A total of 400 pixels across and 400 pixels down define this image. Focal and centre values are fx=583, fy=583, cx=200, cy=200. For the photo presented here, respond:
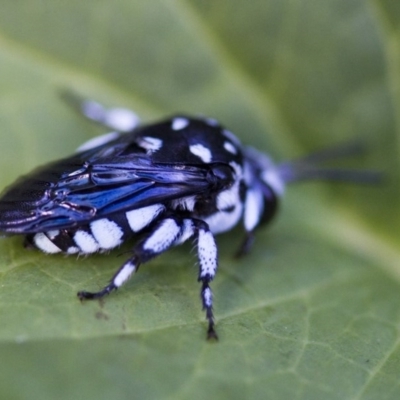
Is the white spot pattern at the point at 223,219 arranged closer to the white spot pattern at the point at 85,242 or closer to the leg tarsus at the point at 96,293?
the white spot pattern at the point at 85,242

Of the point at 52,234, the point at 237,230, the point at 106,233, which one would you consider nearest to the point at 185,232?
the point at 106,233

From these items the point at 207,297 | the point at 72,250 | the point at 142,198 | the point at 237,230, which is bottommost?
the point at 237,230

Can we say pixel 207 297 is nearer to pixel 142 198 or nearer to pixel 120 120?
pixel 142 198

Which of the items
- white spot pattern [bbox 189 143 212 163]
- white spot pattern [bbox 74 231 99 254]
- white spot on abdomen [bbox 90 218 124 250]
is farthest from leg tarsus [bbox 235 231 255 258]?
white spot pattern [bbox 74 231 99 254]

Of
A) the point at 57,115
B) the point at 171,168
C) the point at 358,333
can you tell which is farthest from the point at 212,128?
the point at 358,333

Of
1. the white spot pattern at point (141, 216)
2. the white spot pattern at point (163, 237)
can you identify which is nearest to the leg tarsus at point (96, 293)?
the white spot pattern at point (163, 237)
